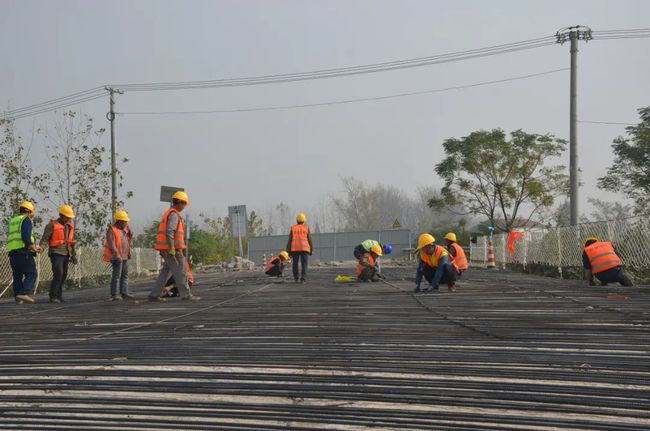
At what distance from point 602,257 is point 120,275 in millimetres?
7982

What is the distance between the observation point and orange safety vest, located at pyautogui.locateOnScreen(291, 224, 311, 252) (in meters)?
13.1

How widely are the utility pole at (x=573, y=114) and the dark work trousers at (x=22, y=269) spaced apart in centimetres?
1519

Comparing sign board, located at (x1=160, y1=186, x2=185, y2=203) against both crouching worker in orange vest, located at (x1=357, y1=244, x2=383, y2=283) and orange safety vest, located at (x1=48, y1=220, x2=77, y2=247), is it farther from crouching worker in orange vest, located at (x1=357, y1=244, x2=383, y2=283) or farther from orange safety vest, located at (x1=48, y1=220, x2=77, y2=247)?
orange safety vest, located at (x1=48, y1=220, x2=77, y2=247)

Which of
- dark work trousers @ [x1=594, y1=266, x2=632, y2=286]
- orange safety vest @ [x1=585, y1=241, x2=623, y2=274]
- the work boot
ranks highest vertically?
orange safety vest @ [x1=585, y1=241, x2=623, y2=274]

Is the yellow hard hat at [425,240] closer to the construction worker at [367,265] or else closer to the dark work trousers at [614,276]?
the dark work trousers at [614,276]

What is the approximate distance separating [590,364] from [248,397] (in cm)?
205

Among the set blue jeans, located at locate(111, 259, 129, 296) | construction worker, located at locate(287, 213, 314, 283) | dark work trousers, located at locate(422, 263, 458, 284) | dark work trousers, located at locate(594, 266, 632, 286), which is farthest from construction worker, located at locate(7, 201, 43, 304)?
dark work trousers, located at locate(594, 266, 632, 286)

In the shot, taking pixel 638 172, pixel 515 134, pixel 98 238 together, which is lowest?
pixel 98 238

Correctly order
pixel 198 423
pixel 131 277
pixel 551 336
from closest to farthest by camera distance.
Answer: pixel 198 423
pixel 551 336
pixel 131 277

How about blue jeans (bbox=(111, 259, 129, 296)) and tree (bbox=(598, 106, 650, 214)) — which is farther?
tree (bbox=(598, 106, 650, 214))

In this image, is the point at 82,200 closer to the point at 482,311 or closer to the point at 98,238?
the point at 98,238

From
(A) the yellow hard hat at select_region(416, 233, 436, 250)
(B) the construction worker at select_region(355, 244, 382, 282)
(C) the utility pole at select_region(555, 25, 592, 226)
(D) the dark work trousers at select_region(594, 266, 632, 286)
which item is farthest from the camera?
(C) the utility pole at select_region(555, 25, 592, 226)

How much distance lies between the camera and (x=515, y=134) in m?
34.0

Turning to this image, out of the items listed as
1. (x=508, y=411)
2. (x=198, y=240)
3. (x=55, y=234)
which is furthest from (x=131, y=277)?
(x=508, y=411)
